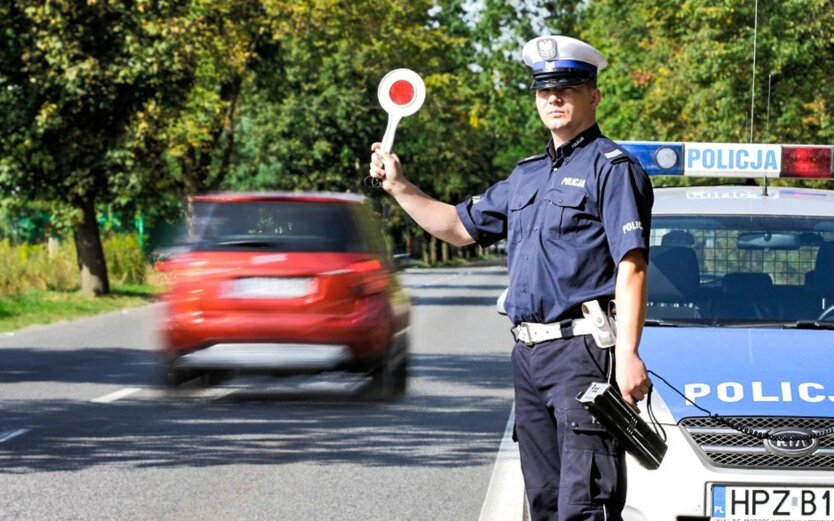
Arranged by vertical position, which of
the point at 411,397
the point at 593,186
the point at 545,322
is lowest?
the point at 411,397

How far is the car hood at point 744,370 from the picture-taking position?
5750 millimetres

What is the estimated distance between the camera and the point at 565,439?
4.86 meters

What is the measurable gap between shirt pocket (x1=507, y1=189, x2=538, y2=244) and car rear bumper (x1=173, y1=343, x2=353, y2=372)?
4101 mm

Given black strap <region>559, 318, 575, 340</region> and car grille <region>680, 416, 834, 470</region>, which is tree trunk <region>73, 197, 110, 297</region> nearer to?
car grille <region>680, 416, 834, 470</region>

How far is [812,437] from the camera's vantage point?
5691 millimetres

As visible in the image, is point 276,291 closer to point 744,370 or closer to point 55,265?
point 744,370

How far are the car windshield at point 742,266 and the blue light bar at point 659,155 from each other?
13.7 inches

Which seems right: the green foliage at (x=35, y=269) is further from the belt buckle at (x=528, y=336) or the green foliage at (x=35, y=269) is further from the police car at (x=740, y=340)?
the belt buckle at (x=528, y=336)

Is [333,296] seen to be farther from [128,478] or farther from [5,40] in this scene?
[5,40]

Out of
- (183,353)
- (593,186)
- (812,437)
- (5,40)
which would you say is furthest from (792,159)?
(5,40)

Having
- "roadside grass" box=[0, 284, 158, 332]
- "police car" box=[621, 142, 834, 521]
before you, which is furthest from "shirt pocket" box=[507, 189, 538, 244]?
"roadside grass" box=[0, 284, 158, 332]

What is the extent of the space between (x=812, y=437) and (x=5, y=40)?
2393cm

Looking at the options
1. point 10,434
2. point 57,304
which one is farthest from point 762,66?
point 10,434

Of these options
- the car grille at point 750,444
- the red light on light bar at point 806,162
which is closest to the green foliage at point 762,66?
the red light on light bar at point 806,162
